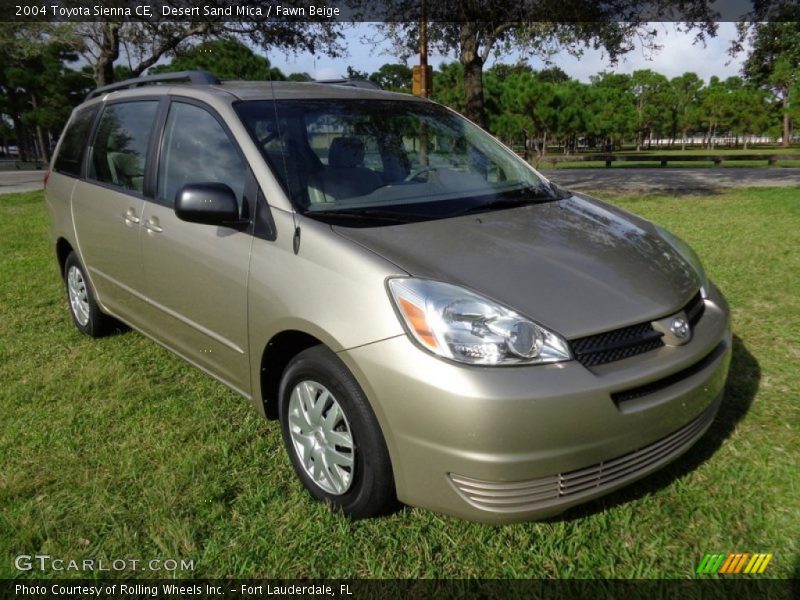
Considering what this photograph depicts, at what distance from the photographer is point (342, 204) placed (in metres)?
2.63

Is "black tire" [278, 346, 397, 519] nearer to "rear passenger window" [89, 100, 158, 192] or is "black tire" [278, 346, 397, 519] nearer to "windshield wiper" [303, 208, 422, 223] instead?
"windshield wiper" [303, 208, 422, 223]

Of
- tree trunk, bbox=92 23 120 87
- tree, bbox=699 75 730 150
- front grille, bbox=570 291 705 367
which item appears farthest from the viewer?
tree, bbox=699 75 730 150

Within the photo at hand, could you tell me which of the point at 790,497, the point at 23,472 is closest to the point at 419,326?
the point at 790,497

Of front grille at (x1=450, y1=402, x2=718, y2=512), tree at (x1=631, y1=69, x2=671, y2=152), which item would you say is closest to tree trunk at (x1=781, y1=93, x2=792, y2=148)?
tree at (x1=631, y1=69, x2=671, y2=152)

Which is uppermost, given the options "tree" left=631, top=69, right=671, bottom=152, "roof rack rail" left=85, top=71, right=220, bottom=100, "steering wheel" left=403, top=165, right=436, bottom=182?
"tree" left=631, top=69, right=671, bottom=152

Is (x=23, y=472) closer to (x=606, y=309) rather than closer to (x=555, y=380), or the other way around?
(x=555, y=380)

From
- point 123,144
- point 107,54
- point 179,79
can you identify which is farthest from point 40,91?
point 179,79

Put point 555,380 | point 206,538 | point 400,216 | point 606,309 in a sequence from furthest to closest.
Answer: point 400,216 → point 206,538 → point 606,309 → point 555,380

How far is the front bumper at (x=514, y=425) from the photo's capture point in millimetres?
1886

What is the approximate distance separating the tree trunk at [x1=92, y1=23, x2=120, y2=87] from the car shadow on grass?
14812 mm

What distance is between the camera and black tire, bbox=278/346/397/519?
2.14 metres

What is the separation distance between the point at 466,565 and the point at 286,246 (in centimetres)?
140

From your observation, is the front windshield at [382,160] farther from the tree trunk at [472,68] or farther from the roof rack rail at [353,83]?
the tree trunk at [472,68]

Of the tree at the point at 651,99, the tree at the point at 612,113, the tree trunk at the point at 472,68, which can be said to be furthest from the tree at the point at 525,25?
the tree at the point at 651,99
